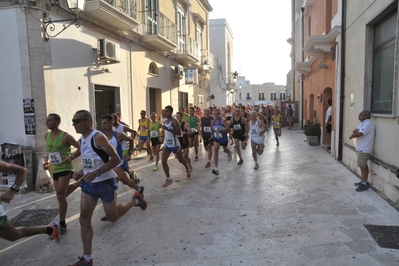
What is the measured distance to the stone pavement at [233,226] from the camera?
11.4 ft

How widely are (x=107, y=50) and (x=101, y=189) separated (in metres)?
6.11

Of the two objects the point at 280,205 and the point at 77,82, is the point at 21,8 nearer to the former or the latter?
the point at 77,82

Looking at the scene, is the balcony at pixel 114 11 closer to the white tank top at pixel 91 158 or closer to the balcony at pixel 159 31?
the balcony at pixel 159 31

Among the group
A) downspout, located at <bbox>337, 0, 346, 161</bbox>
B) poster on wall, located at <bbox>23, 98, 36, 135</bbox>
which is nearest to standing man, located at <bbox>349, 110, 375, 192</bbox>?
downspout, located at <bbox>337, 0, 346, 161</bbox>

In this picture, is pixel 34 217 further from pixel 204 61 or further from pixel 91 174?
pixel 204 61

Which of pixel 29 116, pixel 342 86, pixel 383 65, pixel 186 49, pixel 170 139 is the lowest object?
pixel 170 139

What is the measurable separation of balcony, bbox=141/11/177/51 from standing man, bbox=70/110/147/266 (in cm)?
883

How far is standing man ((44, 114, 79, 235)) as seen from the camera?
13.8ft

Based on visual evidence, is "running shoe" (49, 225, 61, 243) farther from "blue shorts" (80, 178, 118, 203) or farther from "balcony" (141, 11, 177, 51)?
"balcony" (141, 11, 177, 51)

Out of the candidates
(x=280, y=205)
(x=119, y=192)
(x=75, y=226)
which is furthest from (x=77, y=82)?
(x=280, y=205)

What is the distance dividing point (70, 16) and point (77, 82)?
1669 millimetres

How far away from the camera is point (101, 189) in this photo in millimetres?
3381

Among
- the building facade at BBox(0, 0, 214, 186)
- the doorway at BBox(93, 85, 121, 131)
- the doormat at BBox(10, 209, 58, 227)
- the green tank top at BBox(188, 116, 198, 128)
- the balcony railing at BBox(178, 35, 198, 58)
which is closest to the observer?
the doormat at BBox(10, 209, 58, 227)

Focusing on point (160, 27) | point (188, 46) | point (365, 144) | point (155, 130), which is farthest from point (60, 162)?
point (188, 46)
